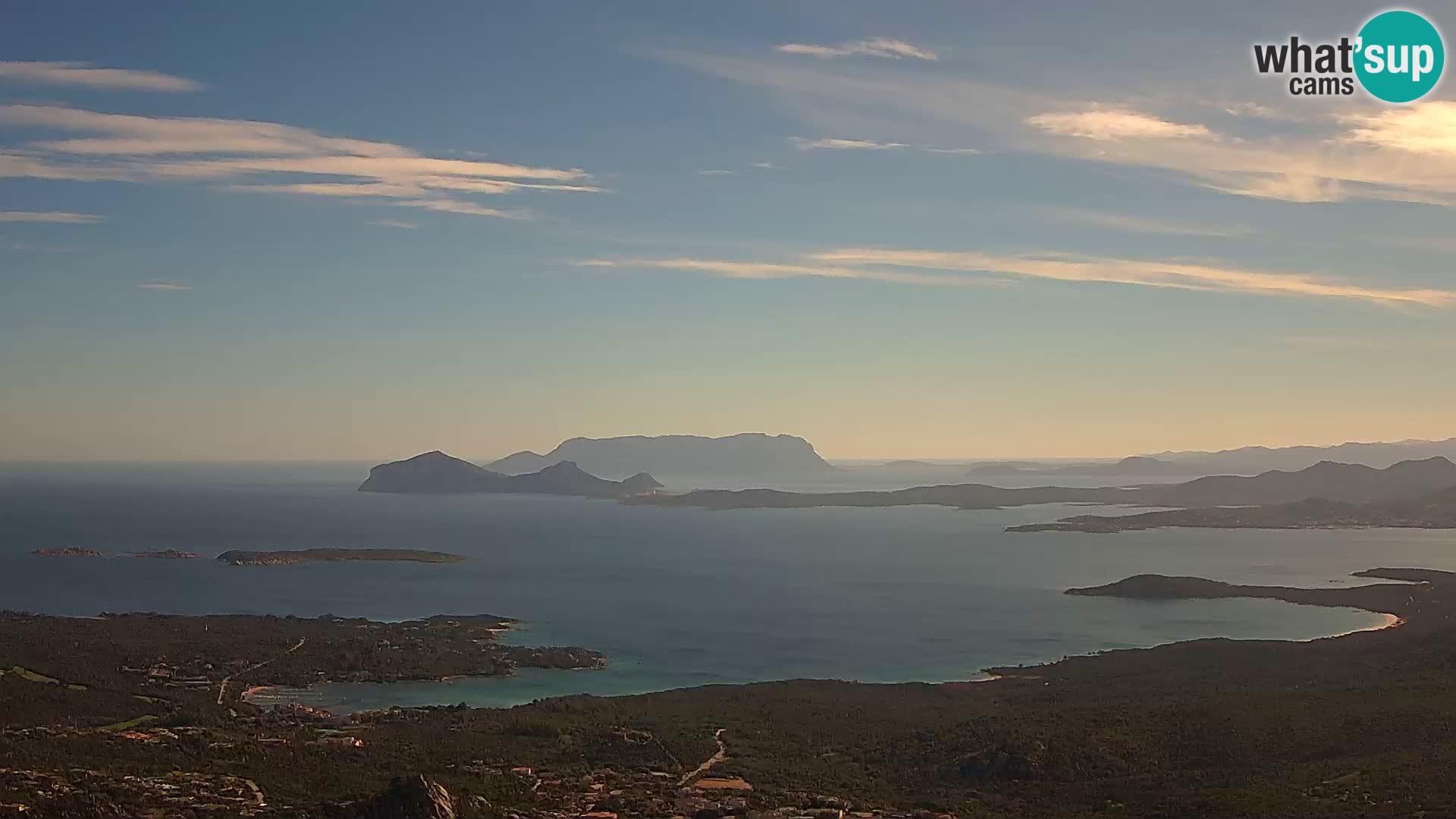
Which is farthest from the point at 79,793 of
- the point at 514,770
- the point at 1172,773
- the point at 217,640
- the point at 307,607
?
the point at 307,607

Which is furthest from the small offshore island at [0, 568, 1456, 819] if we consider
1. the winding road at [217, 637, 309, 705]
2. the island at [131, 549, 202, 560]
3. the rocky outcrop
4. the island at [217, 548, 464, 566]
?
the island at [131, 549, 202, 560]

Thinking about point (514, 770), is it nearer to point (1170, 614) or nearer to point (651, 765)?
point (651, 765)

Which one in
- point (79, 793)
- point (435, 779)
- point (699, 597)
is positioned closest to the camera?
point (79, 793)

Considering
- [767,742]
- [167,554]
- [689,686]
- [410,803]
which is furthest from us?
[167,554]

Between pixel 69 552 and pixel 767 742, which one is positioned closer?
pixel 767 742

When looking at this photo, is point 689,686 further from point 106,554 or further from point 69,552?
point 69,552

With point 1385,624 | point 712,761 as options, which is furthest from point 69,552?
point 1385,624

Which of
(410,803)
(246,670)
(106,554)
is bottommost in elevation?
(246,670)
